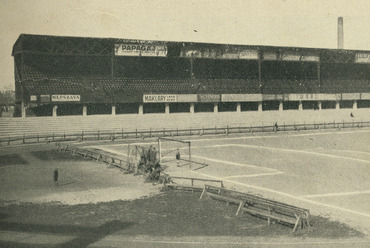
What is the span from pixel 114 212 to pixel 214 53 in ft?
153

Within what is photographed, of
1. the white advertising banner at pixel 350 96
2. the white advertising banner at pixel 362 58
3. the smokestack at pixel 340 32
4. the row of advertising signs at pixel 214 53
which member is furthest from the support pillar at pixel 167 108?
the smokestack at pixel 340 32

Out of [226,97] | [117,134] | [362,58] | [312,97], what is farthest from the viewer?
[362,58]

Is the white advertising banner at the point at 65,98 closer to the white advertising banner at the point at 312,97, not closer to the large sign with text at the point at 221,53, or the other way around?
the large sign with text at the point at 221,53

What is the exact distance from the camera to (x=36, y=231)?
45.2ft

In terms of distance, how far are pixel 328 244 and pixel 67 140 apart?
37724 mm

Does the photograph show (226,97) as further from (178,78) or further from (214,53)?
(178,78)

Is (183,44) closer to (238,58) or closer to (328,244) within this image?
(238,58)

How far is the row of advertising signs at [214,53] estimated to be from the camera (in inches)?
2188

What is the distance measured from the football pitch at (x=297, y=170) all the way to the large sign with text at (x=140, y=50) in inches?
627

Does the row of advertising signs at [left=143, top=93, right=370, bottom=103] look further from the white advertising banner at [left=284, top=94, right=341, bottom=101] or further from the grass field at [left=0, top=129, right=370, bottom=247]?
the grass field at [left=0, top=129, right=370, bottom=247]

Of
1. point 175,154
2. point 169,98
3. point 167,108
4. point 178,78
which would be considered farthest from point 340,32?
point 175,154

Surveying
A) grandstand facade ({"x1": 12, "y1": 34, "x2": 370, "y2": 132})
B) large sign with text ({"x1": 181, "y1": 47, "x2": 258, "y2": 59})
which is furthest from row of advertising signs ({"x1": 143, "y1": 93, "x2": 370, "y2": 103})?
large sign with text ({"x1": 181, "y1": 47, "x2": 258, "y2": 59})

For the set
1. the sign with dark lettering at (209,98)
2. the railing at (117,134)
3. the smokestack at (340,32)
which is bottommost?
the railing at (117,134)

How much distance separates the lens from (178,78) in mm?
62094
